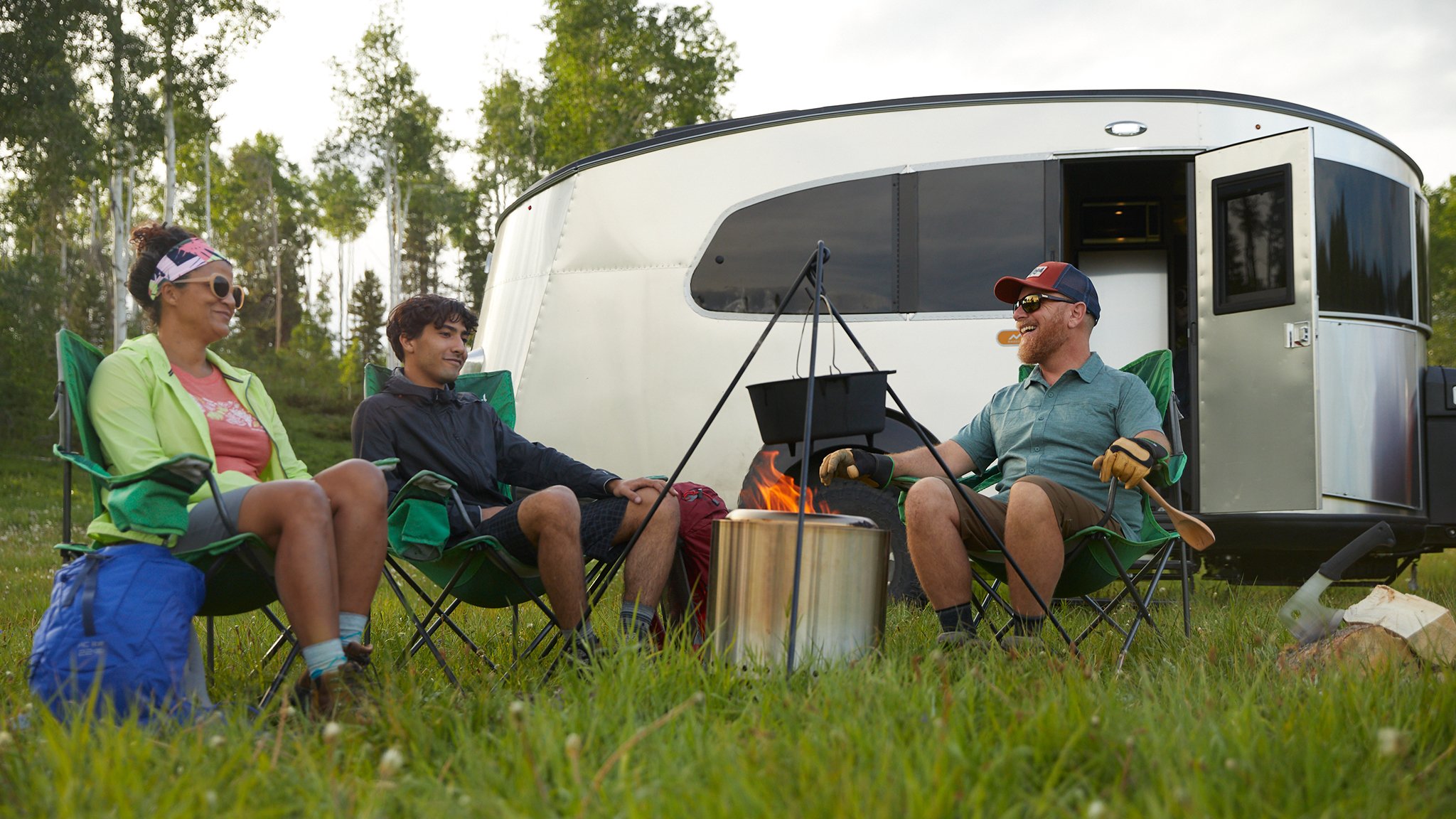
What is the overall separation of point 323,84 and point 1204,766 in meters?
23.1

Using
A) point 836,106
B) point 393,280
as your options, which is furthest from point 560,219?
point 393,280

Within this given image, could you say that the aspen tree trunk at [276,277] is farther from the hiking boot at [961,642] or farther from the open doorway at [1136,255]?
the hiking boot at [961,642]

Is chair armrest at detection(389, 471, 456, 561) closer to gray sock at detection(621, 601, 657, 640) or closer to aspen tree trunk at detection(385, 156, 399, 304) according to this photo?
gray sock at detection(621, 601, 657, 640)

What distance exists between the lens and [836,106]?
180 inches

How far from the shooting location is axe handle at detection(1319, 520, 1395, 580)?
2.53 metres

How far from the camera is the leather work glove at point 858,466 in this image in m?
2.85

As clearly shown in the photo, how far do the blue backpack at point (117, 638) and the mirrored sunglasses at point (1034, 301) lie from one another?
237cm

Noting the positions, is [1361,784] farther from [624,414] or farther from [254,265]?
[254,265]

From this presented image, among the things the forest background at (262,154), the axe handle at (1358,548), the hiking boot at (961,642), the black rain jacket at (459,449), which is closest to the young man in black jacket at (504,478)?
the black rain jacket at (459,449)

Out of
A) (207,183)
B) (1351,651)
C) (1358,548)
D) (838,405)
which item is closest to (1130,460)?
(1358,548)

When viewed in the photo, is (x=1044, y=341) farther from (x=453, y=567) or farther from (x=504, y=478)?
(x=453, y=567)

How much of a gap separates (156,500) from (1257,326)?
3915 mm

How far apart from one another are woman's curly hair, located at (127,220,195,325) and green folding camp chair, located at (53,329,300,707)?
19 cm

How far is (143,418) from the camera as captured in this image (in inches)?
94.4
